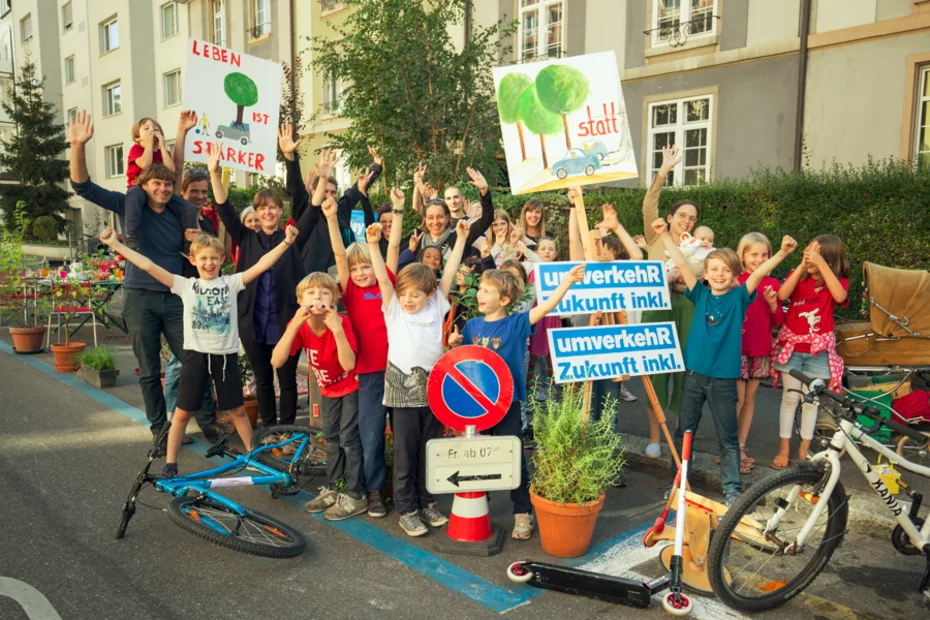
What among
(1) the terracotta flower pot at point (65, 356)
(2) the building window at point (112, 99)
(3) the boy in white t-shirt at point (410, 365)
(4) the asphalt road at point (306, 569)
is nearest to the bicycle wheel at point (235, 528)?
(4) the asphalt road at point (306, 569)

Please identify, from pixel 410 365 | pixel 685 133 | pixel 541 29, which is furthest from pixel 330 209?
pixel 541 29

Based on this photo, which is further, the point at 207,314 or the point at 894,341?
the point at 894,341

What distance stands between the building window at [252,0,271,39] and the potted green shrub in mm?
25408

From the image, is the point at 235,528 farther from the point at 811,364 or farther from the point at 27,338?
the point at 27,338

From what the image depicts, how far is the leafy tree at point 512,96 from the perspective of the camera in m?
5.07

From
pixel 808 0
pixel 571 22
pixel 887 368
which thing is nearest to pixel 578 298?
pixel 887 368

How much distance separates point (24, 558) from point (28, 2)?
4768cm

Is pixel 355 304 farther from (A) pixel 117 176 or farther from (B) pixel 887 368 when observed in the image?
(A) pixel 117 176

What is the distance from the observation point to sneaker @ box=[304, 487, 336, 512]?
4672 millimetres

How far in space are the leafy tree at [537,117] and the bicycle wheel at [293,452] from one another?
8.35ft

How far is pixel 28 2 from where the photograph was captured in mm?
41250

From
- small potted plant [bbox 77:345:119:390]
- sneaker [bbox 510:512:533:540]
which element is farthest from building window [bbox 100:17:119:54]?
sneaker [bbox 510:512:533:540]

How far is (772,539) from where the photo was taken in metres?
3.46

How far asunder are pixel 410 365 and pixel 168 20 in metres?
33.4
